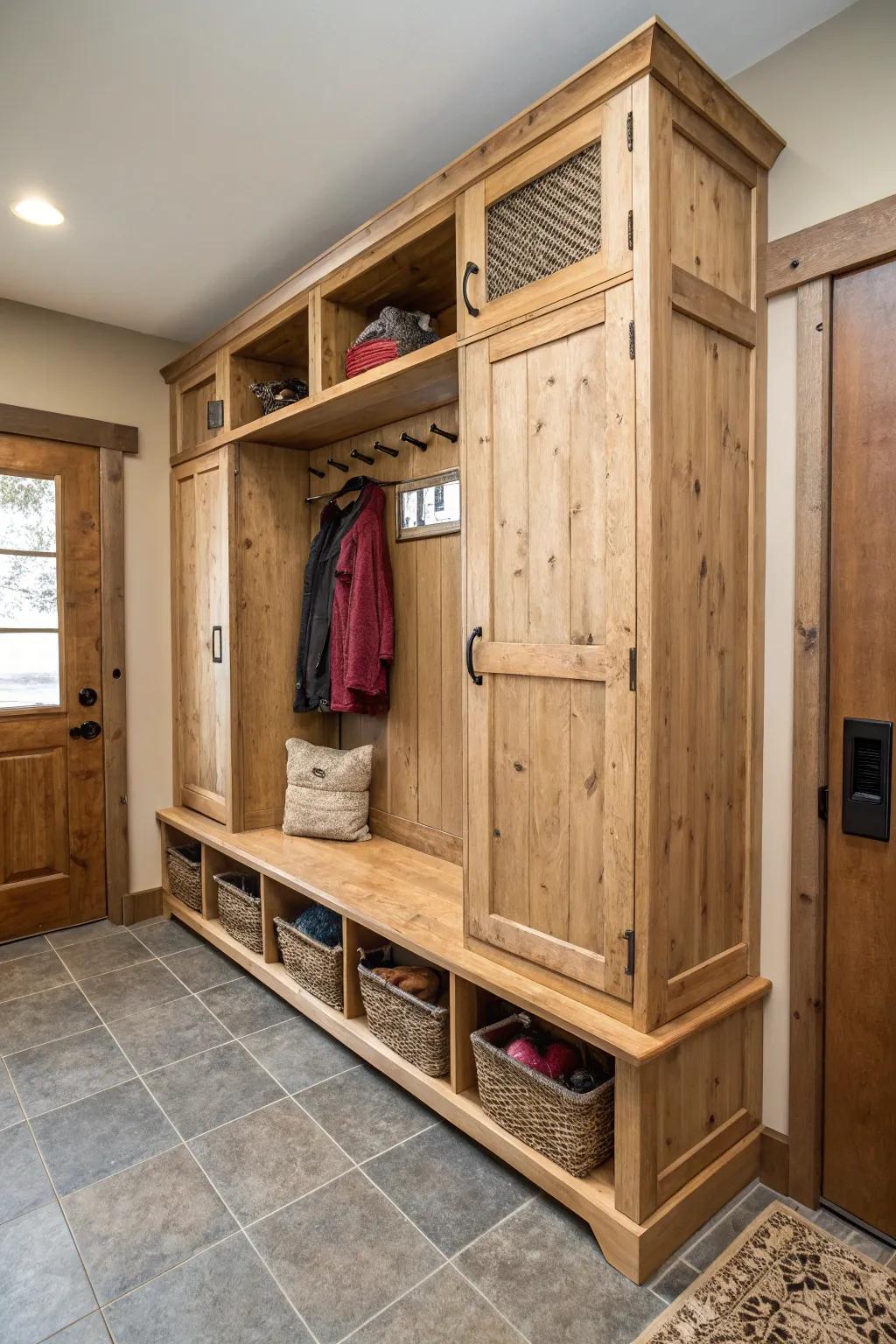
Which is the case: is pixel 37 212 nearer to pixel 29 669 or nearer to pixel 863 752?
pixel 29 669

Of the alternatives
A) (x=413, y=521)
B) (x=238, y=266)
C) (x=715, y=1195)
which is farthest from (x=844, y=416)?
(x=238, y=266)

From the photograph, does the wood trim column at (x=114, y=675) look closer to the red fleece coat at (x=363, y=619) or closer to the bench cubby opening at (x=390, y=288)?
the red fleece coat at (x=363, y=619)

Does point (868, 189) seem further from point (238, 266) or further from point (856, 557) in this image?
point (238, 266)

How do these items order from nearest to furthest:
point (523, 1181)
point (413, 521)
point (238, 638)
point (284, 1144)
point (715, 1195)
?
point (715, 1195)
point (523, 1181)
point (284, 1144)
point (413, 521)
point (238, 638)

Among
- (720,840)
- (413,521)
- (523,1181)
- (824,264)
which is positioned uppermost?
(824,264)

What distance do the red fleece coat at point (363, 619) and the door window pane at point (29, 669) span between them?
1.37 meters

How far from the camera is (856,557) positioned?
5.77ft

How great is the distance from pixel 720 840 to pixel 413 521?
169 cm

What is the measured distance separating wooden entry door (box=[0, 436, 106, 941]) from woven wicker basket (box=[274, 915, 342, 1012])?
A: 128cm

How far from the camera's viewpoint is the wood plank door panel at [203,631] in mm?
3322

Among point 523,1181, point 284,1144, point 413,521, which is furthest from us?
point 413,521

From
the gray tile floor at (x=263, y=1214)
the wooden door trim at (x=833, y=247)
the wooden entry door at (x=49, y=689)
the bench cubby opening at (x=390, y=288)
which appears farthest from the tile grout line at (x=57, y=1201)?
the wooden door trim at (x=833, y=247)

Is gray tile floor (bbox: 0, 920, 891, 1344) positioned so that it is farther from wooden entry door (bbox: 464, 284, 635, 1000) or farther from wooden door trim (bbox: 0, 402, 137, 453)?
wooden door trim (bbox: 0, 402, 137, 453)

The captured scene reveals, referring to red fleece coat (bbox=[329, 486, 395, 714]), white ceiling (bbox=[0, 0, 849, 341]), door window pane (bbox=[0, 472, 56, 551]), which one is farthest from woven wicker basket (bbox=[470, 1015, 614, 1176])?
door window pane (bbox=[0, 472, 56, 551])
